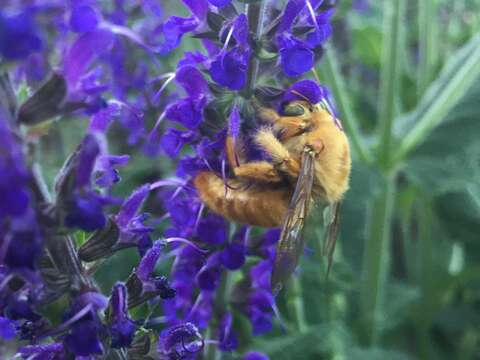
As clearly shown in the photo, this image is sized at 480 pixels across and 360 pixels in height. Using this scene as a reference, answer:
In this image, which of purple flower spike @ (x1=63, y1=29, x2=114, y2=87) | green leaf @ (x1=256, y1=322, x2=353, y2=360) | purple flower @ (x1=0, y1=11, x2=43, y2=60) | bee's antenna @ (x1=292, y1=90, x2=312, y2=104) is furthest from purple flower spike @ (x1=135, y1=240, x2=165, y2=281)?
green leaf @ (x1=256, y1=322, x2=353, y2=360)

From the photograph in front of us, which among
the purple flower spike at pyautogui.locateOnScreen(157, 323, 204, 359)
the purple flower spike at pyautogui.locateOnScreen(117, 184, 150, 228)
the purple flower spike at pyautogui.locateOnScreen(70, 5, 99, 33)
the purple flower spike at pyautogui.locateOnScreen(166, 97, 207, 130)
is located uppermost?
the purple flower spike at pyautogui.locateOnScreen(70, 5, 99, 33)

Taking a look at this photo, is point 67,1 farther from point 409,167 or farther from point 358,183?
point 409,167

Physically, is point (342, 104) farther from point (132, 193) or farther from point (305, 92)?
point (132, 193)

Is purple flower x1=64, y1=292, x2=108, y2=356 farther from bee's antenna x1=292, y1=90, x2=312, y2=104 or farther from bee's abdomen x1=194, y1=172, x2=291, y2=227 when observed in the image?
bee's antenna x1=292, y1=90, x2=312, y2=104

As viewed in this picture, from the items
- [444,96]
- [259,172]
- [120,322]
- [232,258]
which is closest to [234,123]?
[259,172]

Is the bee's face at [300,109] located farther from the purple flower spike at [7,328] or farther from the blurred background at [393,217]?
the purple flower spike at [7,328]
